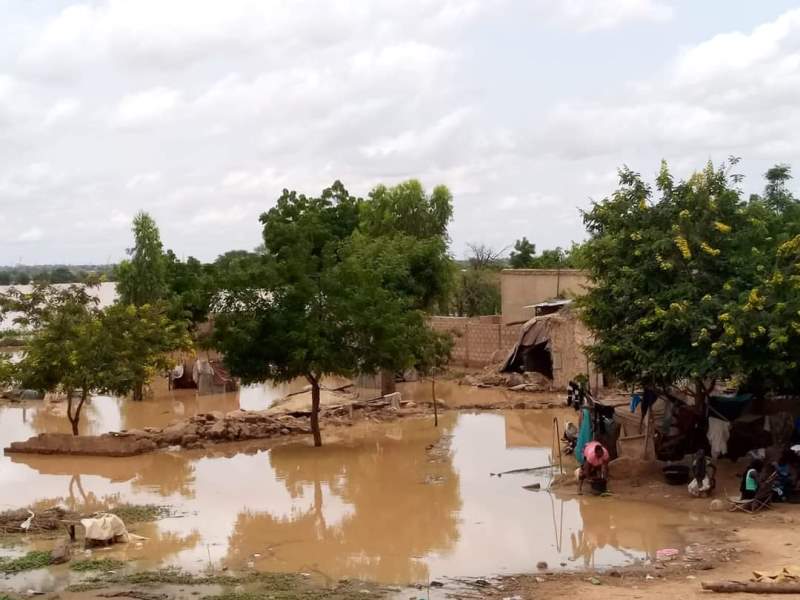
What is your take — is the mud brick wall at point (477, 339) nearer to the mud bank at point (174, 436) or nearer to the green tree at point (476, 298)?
the green tree at point (476, 298)

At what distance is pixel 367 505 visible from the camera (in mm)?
16391

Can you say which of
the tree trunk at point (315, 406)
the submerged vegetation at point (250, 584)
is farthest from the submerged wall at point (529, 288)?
the submerged vegetation at point (250, 584)

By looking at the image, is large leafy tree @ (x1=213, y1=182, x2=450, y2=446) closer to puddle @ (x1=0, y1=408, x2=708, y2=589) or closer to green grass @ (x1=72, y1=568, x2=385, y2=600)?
puddle @ (x1=0, y1=408, x2=708, y2=589)

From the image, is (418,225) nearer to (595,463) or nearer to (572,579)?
(595,463)

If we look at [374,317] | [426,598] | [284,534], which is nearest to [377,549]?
[284,534]

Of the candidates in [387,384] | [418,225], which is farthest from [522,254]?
[387,384]

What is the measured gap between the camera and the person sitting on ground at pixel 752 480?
1430cm

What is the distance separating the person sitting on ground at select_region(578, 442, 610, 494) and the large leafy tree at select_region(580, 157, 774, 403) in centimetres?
157

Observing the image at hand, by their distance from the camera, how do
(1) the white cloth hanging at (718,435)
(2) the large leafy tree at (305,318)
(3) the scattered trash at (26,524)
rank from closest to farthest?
(3) the scattered trash at (26,524)
(1) the white cloth hanging at (718,435)
(2) the large leafy tree at (305,318)

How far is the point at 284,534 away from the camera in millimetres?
14398

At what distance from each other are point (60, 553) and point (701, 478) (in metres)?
A: 9.62

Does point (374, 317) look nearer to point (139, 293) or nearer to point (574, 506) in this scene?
point (574, 506)

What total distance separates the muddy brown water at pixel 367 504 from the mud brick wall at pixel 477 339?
837 cm

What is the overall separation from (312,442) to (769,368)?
11.3 m
